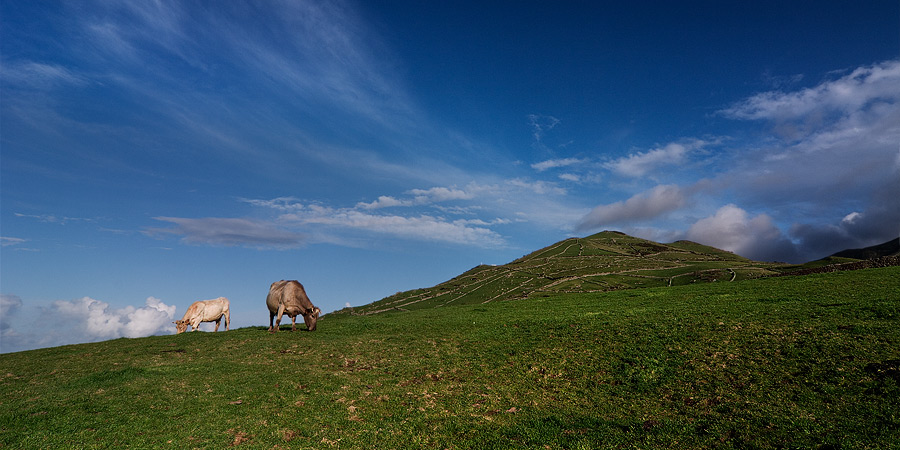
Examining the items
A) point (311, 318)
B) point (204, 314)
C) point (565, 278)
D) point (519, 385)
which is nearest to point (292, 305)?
point (311, 318)

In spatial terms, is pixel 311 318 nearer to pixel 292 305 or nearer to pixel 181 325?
pixel 292 305

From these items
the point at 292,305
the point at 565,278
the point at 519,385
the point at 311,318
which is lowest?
the point at 519,385

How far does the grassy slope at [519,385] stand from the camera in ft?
39.4

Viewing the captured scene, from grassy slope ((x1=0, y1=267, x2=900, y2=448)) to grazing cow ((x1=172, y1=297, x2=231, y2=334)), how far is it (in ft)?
33.2

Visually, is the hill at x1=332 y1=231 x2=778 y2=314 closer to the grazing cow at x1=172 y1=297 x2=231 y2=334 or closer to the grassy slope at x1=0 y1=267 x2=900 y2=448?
the grazing cow at x1=172 y1=297 x2=231 y2=334

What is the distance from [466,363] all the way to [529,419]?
21.6 ft

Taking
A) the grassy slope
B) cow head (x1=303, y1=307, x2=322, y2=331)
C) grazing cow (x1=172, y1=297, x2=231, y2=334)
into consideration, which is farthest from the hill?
cow head (x1=303, y1=307, x2=322, y2=331)

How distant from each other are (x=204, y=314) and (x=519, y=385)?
3350 cm

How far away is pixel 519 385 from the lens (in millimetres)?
16703

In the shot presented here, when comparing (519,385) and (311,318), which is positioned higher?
(311,318)

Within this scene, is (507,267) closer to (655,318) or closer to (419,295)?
(419,295)

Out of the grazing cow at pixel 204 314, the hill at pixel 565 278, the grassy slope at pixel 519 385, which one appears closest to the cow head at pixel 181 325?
the grazing cow at pixel 204 314

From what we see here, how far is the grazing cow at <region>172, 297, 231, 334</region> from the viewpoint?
3581 centimetres

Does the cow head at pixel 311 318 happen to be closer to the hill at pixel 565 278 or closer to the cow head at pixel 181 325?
the cow head at pixel 181 325
